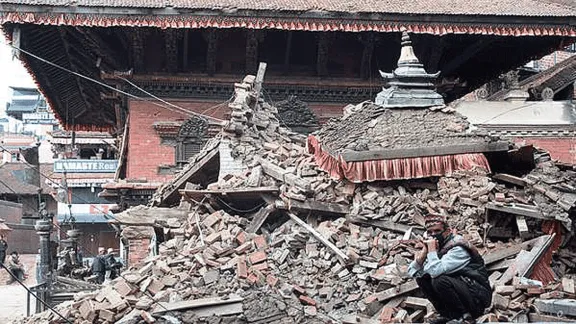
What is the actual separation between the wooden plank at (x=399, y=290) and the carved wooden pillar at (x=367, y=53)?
783cm

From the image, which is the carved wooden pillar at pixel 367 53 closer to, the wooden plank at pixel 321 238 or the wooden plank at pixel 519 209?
the wooden plank at pixel 321 238

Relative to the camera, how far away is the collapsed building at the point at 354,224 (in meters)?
8.61

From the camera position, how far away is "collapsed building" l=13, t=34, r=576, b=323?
339 inches

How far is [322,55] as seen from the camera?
15.3 meters

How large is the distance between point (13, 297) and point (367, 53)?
54.0ft

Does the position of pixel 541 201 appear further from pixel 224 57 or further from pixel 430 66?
pixel 224 57

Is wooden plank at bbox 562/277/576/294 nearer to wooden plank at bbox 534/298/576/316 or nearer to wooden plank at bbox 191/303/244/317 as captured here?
wooden plank at bbox 534/298/576/316

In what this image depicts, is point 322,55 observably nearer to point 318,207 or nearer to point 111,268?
point 318,207

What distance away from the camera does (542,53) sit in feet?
53.9

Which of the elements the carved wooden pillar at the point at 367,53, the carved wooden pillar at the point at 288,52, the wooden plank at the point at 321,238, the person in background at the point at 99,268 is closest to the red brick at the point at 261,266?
the wooden plank at the point at 321,238

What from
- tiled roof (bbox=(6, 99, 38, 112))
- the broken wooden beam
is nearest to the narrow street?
the broken wooden beam

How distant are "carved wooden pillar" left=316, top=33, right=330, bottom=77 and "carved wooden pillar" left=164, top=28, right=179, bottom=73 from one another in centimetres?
294

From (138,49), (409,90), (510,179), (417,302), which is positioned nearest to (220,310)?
(417,302)

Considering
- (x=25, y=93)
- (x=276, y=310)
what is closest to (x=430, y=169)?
(x=276, y=310)
